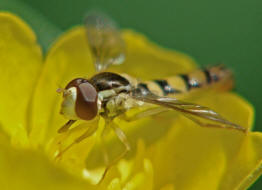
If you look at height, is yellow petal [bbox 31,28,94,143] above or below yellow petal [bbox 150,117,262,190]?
above

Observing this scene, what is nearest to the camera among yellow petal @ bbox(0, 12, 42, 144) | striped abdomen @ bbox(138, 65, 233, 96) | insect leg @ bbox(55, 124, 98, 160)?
insect leg @ bbox(55, 124, 98, 160)

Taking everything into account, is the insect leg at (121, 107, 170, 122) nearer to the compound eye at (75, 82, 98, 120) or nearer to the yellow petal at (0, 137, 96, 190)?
the compound eye at (75, 82, 98, 120)

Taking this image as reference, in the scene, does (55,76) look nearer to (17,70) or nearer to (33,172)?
(17,70)

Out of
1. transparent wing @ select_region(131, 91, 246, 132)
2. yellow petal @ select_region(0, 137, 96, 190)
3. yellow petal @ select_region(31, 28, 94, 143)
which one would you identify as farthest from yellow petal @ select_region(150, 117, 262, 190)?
yellow petal @ select_region(0, 137, 96, 190)

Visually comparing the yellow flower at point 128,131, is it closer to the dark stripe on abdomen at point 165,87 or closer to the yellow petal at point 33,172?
the dark stripe on abdomen at point 165,87

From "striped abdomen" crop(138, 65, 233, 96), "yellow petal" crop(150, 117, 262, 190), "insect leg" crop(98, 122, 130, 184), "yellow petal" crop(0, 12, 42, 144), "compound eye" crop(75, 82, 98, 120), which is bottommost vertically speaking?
"yellow petal" crop(150, 117, 262, 190)

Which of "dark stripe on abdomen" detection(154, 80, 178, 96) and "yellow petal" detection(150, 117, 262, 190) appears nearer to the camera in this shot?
"yellow petal" detection(150, 117, 262, 190)

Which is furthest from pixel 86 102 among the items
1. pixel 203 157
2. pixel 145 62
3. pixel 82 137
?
pixel 145 62
